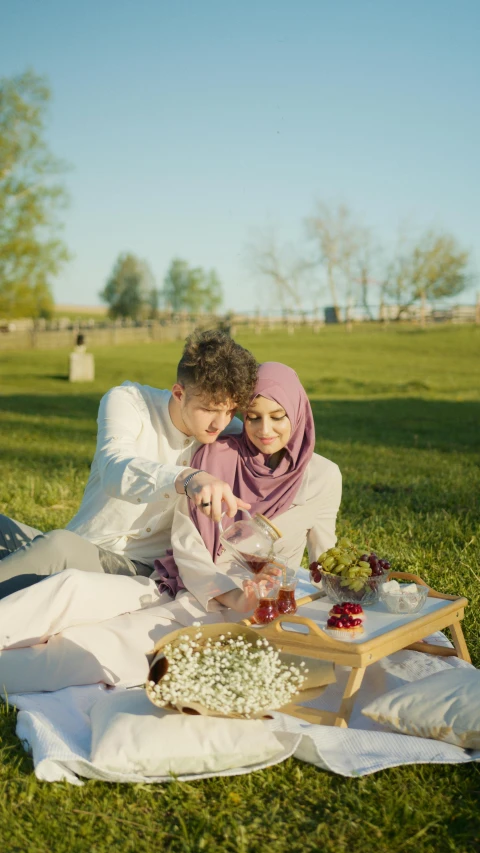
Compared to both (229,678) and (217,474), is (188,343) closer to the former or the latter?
(217,474)

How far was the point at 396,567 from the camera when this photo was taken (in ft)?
21.0

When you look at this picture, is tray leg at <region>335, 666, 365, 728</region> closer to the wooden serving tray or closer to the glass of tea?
the wooden serving tray

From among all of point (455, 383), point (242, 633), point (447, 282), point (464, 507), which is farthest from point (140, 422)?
point (447, 282)

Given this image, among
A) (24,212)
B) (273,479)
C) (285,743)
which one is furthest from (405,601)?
(24,212)

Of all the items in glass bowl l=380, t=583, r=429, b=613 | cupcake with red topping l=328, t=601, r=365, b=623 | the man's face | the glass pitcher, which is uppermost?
the man's face

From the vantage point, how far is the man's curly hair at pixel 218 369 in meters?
4.61

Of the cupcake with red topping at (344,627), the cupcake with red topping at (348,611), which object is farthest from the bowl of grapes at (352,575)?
the cupcake with red topping at (344,627)

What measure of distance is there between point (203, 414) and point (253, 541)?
0.91 metres

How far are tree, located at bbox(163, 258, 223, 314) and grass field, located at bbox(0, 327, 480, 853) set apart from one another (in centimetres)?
9433

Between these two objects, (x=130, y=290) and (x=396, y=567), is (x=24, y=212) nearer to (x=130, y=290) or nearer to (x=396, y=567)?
(x=396, y=567)

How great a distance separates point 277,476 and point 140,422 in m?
0.86

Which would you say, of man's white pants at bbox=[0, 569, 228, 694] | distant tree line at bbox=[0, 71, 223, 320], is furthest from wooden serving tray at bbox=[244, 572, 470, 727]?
distant tree line at bbox=[0, 71, 223, 320]

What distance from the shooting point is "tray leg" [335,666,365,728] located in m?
3.76

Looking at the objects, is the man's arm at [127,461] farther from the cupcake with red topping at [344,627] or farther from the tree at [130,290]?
the tree at [130,290]
